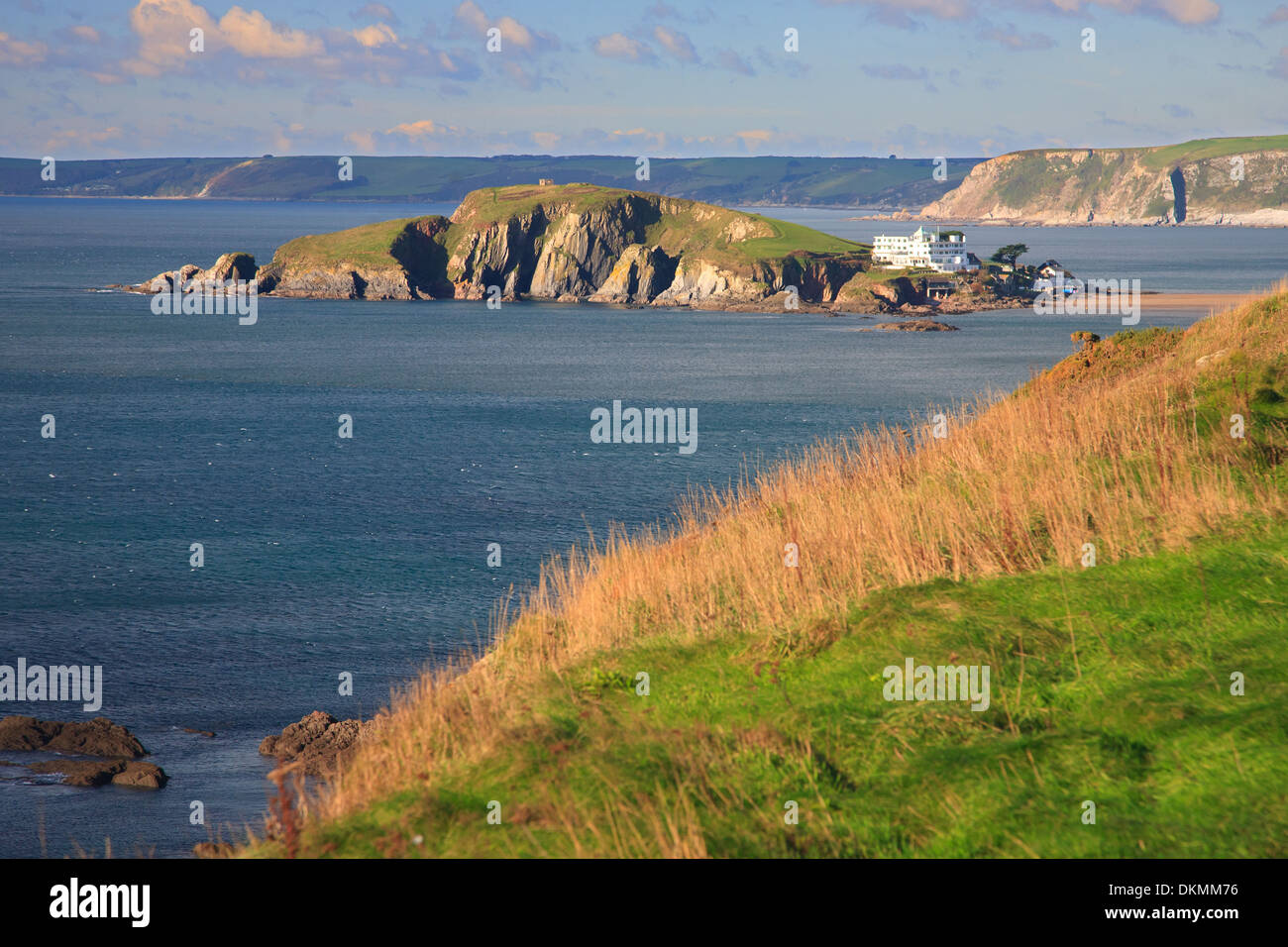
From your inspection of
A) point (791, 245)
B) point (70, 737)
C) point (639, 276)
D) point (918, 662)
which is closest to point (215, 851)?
point (918, 662)

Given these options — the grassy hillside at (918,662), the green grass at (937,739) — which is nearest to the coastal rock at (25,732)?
the grassy hillside at (918,662)

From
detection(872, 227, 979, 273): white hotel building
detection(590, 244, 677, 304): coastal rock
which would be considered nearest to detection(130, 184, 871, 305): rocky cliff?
detection(590, 244, 677, 304): coastal rock

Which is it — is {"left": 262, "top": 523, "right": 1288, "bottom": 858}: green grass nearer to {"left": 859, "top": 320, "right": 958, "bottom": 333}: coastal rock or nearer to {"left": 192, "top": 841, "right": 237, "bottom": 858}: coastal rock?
{"left": 192, "top": 841, "right": 237, "bottom": 858}: coastal rock

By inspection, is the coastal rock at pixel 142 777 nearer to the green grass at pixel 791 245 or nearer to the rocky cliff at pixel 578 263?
the rocky cliff at pixel 578 263
